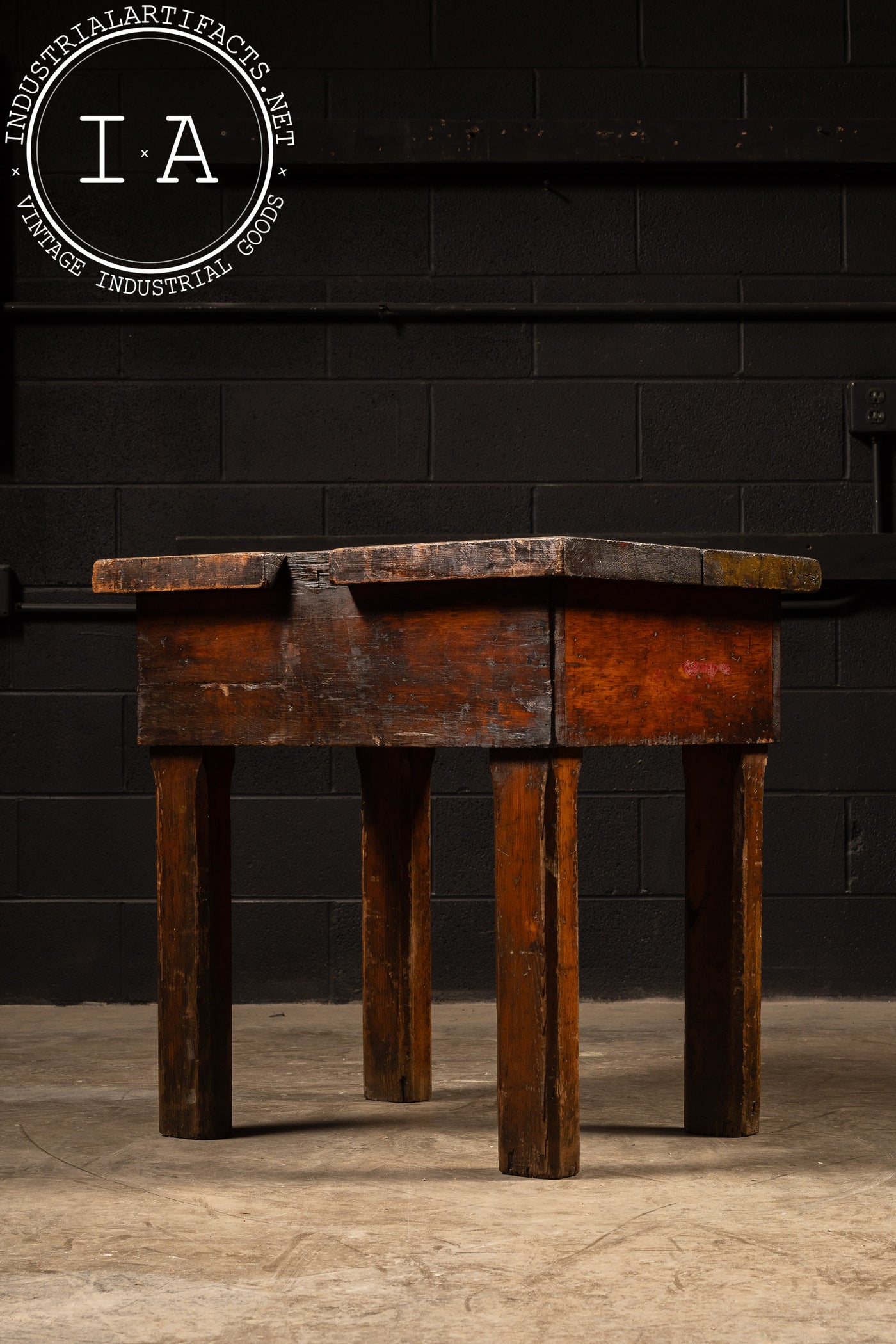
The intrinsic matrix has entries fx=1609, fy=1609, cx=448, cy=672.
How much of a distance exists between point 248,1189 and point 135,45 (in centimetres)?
262

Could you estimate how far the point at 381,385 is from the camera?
11.3 feet

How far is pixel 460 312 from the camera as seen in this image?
343cm

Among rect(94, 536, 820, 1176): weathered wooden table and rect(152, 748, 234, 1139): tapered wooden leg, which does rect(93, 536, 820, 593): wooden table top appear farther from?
rect(152, 748, 234, 1139): tapered wooden leg

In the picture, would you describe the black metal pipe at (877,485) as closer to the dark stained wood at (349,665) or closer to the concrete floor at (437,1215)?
the concrete floor at (437,1215)

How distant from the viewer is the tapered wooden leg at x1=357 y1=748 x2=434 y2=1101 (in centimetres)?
233

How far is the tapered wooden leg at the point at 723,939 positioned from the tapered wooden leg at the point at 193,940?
60cm

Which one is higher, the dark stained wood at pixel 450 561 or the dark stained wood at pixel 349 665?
the dark stained wood at pixel 450 561

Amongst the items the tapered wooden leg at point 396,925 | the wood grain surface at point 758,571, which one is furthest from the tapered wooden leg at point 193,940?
the wood grain surface at point 758,571

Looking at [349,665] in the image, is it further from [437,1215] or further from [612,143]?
[612,143]

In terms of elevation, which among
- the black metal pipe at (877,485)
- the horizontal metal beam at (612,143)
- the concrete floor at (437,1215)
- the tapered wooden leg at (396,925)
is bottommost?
the concrete floor at (437,1215)

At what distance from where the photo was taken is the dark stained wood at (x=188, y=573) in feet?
6.33

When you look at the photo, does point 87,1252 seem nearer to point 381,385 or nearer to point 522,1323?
point 522,1323

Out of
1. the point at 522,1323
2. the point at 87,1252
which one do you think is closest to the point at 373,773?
the point at 87,1252

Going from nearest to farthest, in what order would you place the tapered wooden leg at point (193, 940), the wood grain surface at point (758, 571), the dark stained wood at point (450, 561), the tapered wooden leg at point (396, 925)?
the dark stained wood at point (450, 561) < the wood grain surface at point (758, 571) < the tapered wooden leg at point (193, 940) < the tapered wooden leg at point (396, 925)
